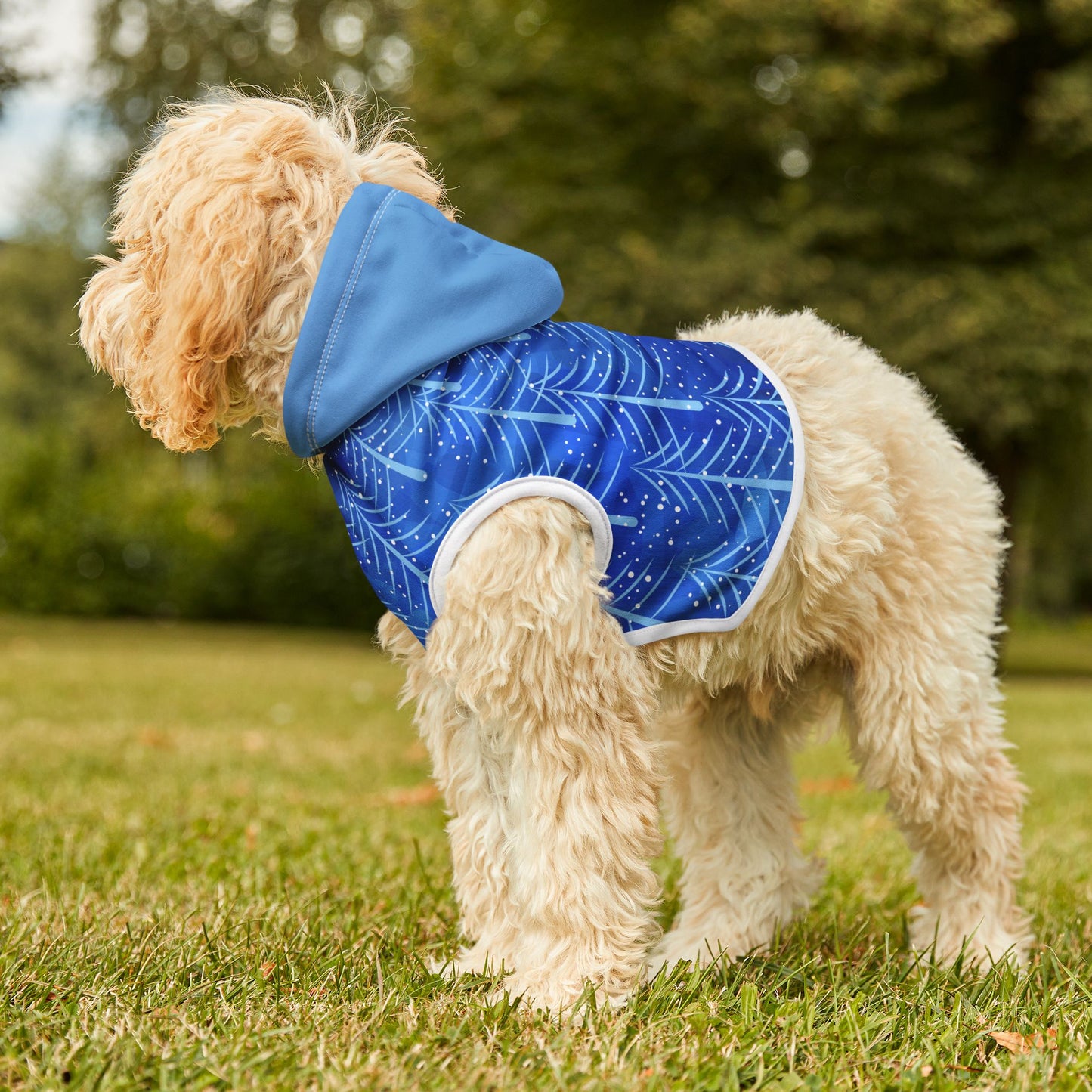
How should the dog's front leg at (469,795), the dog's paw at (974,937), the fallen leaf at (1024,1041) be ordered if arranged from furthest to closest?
the dog's paw at (974,937)
the dog's front leg at (469,795)
the fallen leaf at (1024,1041)

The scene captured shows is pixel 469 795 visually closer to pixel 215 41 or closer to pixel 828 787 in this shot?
pixel 828 787

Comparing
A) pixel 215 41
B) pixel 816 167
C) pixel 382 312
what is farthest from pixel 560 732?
pixel 215 41

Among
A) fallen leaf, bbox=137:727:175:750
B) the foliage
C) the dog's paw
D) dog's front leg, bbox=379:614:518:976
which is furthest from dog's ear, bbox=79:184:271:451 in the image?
the foliage

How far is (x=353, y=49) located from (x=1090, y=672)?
16.5 metres

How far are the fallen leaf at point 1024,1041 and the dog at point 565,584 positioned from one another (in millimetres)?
582

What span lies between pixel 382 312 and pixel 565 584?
2.27 feet

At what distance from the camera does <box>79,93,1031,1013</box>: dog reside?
2.45 meters

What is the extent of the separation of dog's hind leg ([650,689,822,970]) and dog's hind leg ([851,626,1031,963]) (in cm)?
33

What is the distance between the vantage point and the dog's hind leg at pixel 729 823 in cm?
326

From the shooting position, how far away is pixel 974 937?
10.3 ft

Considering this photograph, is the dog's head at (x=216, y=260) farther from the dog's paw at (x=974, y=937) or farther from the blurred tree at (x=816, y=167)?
the blurred tree at (x=816, y=167)

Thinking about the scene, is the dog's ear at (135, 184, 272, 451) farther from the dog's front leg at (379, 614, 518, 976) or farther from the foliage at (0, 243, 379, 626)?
the foliage at (0, 243, 379, 626)

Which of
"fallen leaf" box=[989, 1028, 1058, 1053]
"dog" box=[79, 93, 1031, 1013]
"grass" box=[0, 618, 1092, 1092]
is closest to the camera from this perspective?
"grass" box=[0, 618, 1092, 1092]

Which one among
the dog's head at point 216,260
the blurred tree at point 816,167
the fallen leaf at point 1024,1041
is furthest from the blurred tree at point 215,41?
the fallen leaf at point 1024,1041
